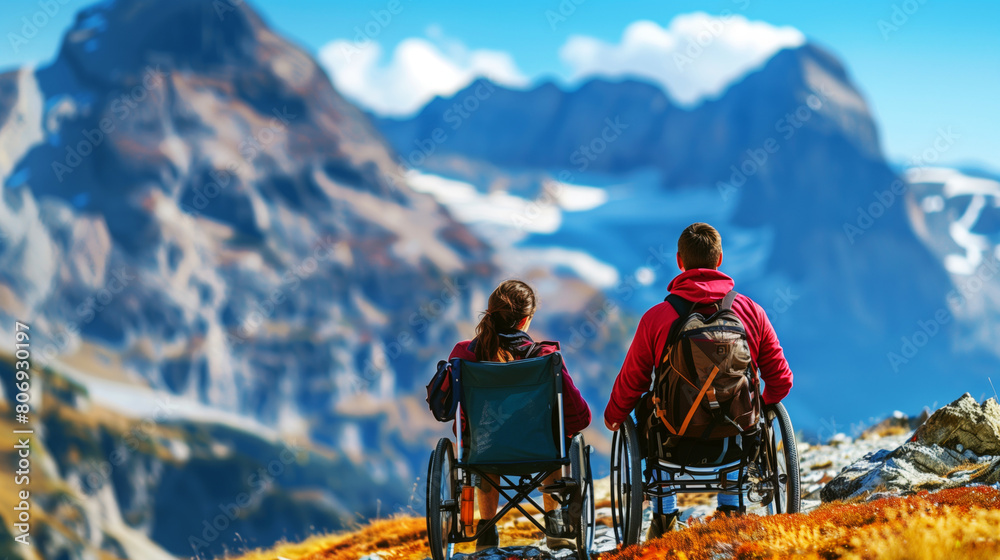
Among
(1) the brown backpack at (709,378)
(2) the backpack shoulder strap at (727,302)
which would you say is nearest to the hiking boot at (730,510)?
(1) the brown backpack at (709,378)

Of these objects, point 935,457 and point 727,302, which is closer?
point 727,302

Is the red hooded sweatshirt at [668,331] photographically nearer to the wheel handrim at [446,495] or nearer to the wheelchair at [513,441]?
the wheelchair at [513,441]

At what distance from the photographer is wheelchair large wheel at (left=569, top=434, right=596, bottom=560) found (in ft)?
15.1

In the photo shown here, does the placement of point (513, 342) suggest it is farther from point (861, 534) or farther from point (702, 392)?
point (861, 534)

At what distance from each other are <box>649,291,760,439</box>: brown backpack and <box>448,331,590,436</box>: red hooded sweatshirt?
2.24 feet

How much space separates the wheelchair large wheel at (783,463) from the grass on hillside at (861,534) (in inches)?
6.1

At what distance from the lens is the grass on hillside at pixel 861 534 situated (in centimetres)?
337

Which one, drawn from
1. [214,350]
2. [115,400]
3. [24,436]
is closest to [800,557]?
[24,436]

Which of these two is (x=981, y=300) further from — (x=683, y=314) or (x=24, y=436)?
(x=683, y=314)

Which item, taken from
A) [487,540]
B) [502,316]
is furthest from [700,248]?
[487,540]

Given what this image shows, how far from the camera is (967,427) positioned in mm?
6137

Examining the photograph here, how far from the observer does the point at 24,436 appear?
116750 mm

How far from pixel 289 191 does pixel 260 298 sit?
2993 cm

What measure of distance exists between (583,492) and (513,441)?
51 centimetres
